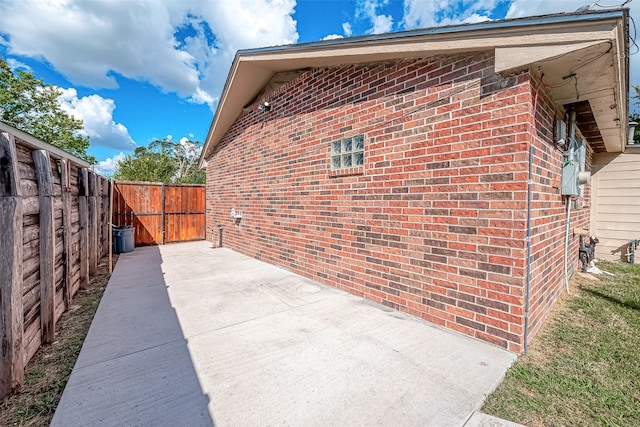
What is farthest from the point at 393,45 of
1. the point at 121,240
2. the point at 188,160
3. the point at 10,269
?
the point at 188,160

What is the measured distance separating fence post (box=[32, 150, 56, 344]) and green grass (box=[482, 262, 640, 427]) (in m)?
3.90

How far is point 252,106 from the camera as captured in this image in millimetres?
7090

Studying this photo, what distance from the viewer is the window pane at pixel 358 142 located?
4014 millimetres

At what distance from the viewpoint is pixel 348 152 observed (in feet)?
13.9

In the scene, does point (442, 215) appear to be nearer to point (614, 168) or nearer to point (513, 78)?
point (513, 78)

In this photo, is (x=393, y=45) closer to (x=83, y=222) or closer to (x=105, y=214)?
(x=83, y=222)

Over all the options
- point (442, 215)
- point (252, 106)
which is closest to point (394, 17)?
point (252, 106)

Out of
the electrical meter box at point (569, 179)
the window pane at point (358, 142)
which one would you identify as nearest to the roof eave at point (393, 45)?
the window pane at point (358, 142)

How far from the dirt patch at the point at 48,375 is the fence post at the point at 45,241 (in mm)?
240

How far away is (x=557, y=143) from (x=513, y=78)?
4.80ft

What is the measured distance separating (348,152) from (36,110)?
25970mm

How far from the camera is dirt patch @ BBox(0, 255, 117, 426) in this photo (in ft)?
5.85

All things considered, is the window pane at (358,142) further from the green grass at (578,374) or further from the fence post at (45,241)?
the fence post at (45,241)

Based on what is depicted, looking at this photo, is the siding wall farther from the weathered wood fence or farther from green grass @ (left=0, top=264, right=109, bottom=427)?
the weathered wood fence
